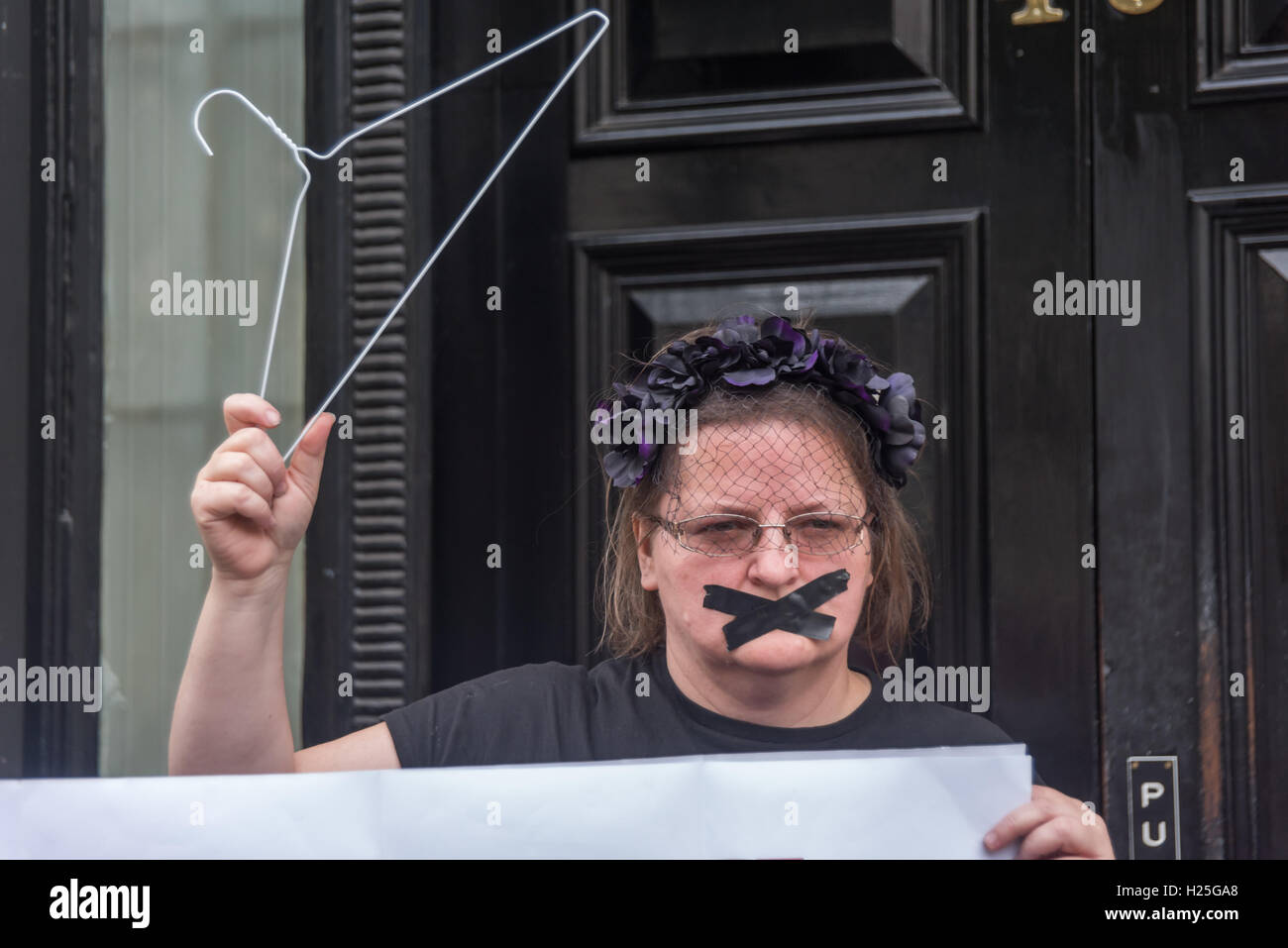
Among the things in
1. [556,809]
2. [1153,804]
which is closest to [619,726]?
[556,809]

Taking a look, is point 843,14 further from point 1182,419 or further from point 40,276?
point 40,276

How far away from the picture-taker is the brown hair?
1628 mm

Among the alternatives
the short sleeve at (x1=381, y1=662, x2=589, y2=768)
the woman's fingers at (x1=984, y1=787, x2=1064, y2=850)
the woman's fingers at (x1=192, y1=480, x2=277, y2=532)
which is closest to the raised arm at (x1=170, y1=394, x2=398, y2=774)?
the woman's fingers at (x1=192, y1=480, x2=277, y2=532)

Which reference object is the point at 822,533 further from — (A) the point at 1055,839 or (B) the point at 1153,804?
(B) the point at 1153,804

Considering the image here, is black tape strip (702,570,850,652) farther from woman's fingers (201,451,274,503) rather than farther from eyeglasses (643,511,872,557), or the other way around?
woman's fingers (201,451,274,503)

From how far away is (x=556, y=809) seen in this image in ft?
5.27

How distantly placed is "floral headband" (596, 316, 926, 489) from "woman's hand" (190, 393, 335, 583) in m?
0.45

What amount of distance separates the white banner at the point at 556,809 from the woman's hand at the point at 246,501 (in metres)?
0.27

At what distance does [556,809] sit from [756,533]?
1.42 ft

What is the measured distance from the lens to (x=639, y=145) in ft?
6.38

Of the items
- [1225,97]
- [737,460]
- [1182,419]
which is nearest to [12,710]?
[737,460]

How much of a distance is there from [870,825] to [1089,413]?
687 mm

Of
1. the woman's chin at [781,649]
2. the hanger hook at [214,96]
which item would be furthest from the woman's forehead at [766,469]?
the hanger hook at [214,96]

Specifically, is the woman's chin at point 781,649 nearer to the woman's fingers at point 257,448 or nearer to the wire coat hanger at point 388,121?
the woman's fingers at point 257,448
